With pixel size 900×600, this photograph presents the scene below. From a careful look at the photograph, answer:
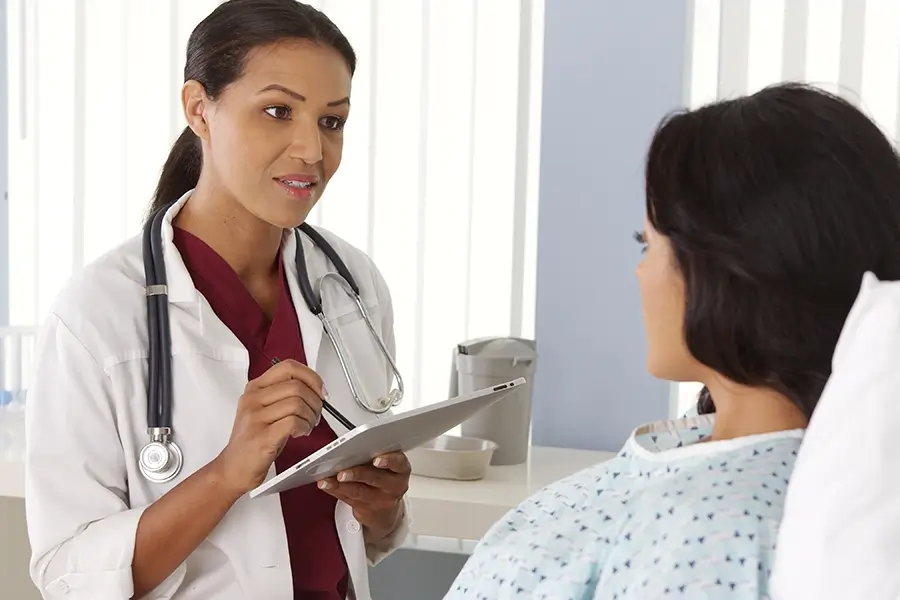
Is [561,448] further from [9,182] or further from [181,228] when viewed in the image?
[9,182]

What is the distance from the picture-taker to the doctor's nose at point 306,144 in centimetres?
134

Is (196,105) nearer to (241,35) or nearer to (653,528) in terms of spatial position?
(241,35)

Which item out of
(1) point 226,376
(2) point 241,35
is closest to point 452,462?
(1) point 226,376

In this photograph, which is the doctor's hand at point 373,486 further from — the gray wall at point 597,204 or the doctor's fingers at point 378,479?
the gray wall at point 597,204

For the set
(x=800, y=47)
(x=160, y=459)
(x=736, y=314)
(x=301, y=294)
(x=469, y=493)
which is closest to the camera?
(x=736, y=314)

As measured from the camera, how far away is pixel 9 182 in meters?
2.87

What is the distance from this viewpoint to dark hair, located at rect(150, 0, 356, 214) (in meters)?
1.35

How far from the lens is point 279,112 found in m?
1.35

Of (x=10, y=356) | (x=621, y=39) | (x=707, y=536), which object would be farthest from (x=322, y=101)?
(x=10, y=356)

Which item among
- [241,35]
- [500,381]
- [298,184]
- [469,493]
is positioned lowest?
[469,493]

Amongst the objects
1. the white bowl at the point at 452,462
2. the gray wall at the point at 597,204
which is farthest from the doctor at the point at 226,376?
the gray wall at the point at 597,204

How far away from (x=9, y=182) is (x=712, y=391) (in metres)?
2.44

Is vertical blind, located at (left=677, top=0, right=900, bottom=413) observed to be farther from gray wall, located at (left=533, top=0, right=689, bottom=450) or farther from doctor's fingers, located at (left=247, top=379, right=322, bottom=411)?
doctor's fingers, located at (left=247, top=379, right=322, bottom=411)

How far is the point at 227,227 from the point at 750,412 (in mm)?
789
